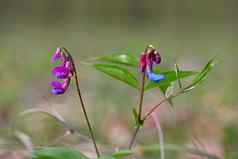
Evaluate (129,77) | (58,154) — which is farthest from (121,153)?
(129,77)

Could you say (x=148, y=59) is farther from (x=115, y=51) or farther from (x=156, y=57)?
(x=115, y=51)

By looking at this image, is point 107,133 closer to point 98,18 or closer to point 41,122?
point 41,122

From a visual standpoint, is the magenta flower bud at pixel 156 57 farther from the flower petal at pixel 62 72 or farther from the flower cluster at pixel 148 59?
the flower petal at pixel 62 72

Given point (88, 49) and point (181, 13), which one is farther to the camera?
point (181, 13)

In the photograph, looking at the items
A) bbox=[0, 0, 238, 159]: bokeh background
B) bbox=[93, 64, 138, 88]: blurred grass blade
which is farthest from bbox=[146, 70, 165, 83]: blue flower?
bbox=[0, 0, 238, 159]: bokeh background

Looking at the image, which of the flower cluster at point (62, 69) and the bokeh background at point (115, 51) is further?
the bokeh background at point (115, 51)

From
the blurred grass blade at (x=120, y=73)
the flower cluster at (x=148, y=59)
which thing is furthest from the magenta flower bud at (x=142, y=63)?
the blurred grass blade at (x=120, y=73)

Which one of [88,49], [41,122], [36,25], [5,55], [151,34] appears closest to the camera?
[41,122]

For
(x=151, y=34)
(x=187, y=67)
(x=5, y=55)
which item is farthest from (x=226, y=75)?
(x=151, y=34)
